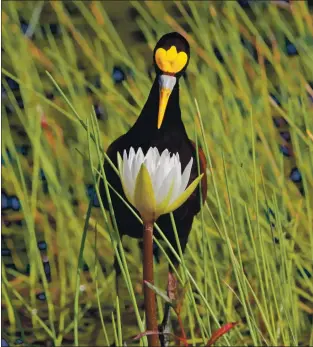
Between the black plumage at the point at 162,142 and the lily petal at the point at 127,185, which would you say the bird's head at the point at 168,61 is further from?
the lily petal at the point at 127,185

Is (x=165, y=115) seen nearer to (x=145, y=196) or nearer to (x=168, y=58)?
(x=168, y=58)

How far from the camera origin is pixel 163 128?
0.88m

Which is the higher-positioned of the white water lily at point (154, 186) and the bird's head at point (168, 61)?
the bird's head at point (168, 61)

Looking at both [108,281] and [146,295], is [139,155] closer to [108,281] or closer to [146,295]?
[146,295]

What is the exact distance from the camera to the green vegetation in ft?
3.50

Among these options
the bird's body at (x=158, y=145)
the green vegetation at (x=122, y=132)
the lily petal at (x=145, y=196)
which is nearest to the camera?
the lily petal at (x=145, y=196)

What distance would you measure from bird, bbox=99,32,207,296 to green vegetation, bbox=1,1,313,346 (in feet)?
0.38

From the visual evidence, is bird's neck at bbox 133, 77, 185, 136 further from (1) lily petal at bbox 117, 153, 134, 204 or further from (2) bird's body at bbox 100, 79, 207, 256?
(1) lily petal at bbox 117, 153, 134, 204

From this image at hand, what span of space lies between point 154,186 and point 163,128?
7.0 inches

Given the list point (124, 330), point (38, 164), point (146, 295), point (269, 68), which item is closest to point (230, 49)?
point (269, 68)

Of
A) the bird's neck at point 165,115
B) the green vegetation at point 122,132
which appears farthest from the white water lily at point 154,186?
the green vegetation at point 122,132

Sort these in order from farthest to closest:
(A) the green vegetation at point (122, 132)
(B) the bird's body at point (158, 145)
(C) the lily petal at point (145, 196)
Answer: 1. (A) the green vegetation at point (122, 132)
2. (B) the bird's body at point (158, 145)
3. (C) the lily petal at point (145, 196)

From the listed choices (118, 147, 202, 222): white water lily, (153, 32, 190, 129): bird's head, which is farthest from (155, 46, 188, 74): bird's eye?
(118, 147, 202, 222): white water lily

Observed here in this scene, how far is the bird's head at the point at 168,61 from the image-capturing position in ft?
2.86
